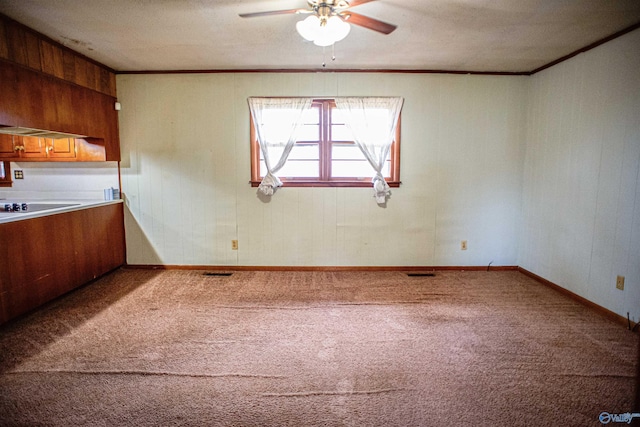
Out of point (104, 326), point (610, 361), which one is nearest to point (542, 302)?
point (610, 361)

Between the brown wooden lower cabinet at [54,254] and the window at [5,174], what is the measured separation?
133cm

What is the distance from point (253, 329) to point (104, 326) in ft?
4.11

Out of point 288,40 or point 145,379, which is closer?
point 145,379

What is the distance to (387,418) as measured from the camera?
1.70m

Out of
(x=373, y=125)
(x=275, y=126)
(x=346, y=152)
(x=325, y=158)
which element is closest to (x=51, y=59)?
(x=275, y=126)

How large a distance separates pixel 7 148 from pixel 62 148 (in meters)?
0.53

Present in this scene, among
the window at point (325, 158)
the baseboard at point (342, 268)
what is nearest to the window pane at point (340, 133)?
the window at point (325, 158)

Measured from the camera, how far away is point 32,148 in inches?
145

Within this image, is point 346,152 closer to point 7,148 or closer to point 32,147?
point 32,147

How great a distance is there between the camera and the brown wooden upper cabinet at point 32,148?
365 centimetres

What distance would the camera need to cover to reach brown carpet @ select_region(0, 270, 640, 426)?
1751 millimetres

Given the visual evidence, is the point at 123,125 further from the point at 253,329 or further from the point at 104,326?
the point at 253,329

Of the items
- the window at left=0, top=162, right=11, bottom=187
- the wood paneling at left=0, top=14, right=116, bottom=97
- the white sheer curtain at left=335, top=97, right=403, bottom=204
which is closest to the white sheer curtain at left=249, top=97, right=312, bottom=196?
the white sheer curtain at left=335, top=97, right=403, bottom=204

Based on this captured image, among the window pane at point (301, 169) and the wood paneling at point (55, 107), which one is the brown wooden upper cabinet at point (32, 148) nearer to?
the wood paneling at point (55, 107)
